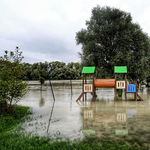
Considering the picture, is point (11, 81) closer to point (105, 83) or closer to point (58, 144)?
point (58, 144)

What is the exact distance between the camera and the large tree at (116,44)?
1756cm

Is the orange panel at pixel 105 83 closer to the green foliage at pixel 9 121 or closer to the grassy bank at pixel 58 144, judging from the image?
the green foliage at pixel 9 121

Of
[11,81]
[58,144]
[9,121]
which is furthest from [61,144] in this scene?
[11,81]

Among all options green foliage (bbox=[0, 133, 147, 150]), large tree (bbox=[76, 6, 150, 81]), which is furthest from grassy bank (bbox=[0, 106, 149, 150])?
large tree (bbox=[76, 6, 150, 81])

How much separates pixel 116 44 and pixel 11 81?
13.4 metres

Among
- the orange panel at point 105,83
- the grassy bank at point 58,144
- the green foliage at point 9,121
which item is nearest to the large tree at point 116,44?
the orange panel at point 105,83

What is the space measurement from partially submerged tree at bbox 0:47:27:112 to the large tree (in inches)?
403

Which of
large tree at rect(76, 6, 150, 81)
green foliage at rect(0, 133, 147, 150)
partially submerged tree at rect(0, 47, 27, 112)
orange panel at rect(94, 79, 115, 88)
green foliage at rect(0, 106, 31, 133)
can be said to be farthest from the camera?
large tree at rect(76, 6, 150, 81)

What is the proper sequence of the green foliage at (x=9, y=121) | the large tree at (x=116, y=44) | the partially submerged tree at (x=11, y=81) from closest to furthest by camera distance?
the green foliage at (x=9, y=121) < the partially submerged tree at (x=11, y=81) < the large tree at (x=116, y=44)

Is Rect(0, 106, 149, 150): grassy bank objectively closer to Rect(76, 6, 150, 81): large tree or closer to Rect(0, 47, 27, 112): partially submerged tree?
Rect(0, 47, 27, 112): partially submerged tree

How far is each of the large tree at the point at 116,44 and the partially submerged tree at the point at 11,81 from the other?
33.6 ft

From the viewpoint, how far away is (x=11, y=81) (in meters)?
8.73

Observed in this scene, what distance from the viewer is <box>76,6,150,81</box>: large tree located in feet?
57.6

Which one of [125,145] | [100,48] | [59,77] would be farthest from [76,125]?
[59,77]
